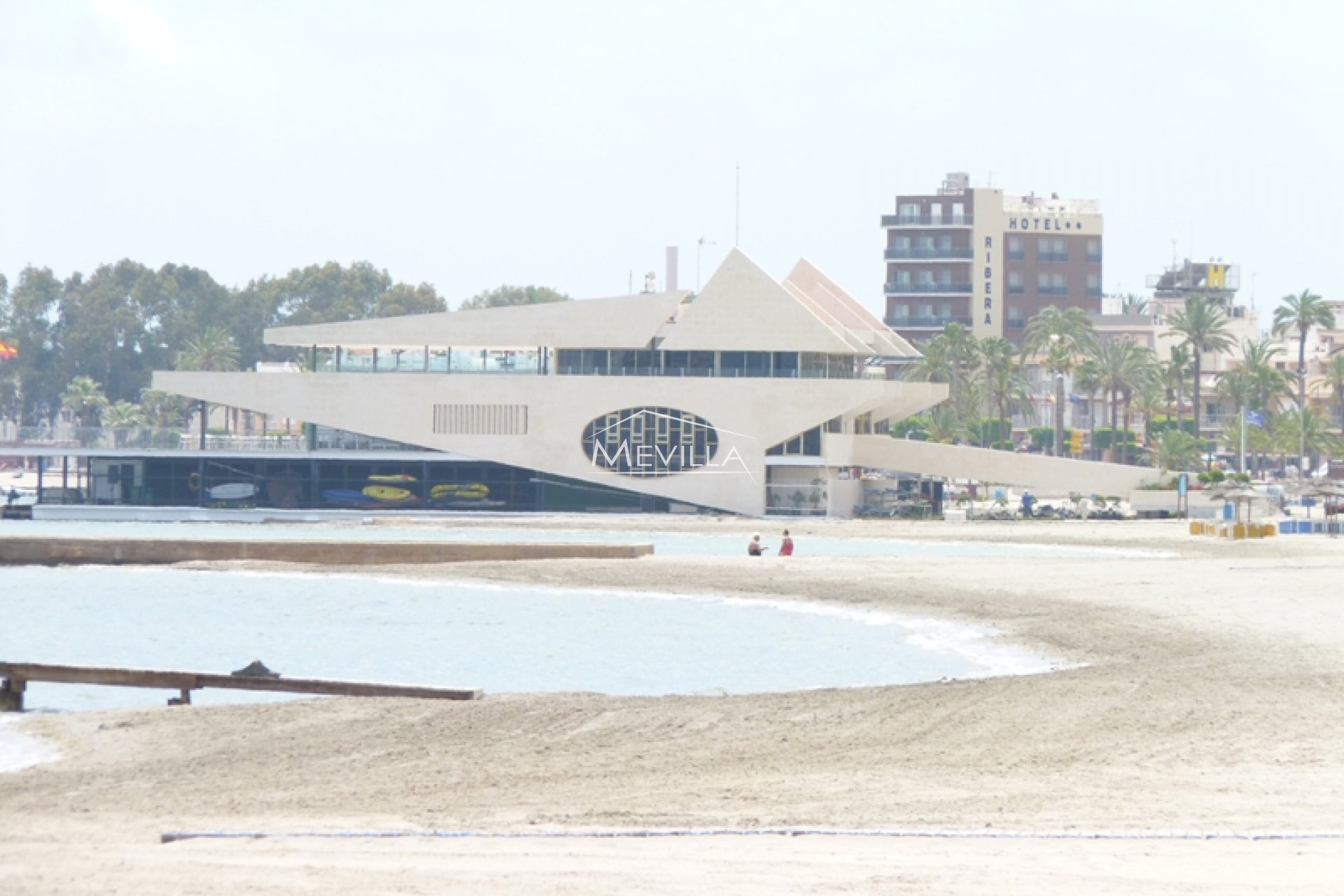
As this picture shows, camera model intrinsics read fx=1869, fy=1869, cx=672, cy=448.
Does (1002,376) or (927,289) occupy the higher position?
(927,289)

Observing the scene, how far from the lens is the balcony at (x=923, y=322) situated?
408 feet

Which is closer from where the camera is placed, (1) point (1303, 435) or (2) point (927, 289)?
(1) point (1303, 435)

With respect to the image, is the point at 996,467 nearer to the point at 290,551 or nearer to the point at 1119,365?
the point at 290,551

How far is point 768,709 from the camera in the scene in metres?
19.5

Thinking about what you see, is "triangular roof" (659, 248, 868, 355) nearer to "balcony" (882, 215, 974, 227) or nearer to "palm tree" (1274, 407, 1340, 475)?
"palm tree" (1274, 407, 1340, 475)

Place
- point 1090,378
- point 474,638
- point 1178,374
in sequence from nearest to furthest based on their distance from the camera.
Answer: point 474,638, point 1090,378, point 1178,374

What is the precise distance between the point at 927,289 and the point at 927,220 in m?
4.57

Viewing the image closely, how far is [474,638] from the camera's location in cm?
3058

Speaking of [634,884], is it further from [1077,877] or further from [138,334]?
[138,334]

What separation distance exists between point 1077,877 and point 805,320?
5741cm

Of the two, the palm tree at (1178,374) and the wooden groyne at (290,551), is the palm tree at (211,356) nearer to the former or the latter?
the palm tree at (1178,374)

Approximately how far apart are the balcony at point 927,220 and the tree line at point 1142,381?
13.1 m

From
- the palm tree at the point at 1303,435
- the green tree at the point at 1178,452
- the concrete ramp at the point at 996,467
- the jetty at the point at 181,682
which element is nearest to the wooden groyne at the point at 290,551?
the jetty at the point at 181,682

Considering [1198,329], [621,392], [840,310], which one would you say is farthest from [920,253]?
[621,392]
